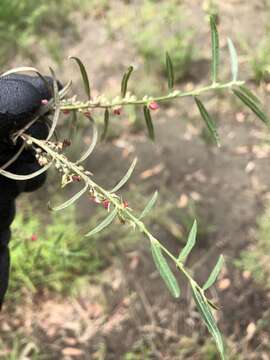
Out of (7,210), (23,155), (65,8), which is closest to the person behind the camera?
(23,155)

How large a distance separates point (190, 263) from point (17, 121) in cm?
139

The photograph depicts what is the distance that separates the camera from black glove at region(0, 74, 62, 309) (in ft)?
3.61

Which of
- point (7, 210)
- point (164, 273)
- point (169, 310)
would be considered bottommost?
point (169, 310)

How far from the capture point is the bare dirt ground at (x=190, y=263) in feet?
6.93

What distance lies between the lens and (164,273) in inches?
33.0

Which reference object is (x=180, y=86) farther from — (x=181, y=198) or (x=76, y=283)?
(x=76, y=283)

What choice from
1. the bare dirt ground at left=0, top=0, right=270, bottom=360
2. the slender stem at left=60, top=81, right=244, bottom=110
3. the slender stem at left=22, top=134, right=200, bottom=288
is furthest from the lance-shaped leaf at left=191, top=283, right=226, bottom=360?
the bare dirt ground at left=0, top=0, right=270, bottom=360

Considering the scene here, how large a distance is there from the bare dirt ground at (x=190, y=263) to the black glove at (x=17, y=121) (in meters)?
0.91

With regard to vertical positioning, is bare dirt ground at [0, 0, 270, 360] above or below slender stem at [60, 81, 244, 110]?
below

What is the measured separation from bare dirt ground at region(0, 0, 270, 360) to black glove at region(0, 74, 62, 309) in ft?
3.00

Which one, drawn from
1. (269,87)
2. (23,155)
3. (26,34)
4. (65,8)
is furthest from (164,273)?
(65,8)

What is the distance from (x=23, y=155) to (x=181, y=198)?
1.41 metres

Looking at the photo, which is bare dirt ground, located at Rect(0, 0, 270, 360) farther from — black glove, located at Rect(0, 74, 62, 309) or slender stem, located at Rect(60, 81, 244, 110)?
slender stem, located at Rect(60, 81, 244, 110)

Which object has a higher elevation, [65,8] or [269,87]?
[65,8]
